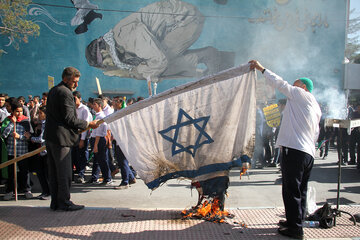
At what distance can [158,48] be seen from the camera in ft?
78.9

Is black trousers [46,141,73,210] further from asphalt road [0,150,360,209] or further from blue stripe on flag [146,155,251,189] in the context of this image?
blue stripe on flag [146,155,251,189]

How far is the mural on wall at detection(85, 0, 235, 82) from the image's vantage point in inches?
922

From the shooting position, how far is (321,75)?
24500 millimetres

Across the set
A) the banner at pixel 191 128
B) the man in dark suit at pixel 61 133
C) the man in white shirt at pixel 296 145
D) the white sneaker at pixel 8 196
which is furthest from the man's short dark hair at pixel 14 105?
the man in white shirt at pixel 296 145

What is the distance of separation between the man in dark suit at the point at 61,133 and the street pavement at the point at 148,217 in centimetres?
32

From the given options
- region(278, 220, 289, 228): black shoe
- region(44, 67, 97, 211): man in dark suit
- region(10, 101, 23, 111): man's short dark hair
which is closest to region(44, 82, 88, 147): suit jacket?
region(44, 67, 97, 211): man in dark suit

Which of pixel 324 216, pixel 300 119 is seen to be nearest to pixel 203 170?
pixel 300 119

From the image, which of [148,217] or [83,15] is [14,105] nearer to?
[148,217]

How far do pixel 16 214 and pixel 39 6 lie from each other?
22073mm

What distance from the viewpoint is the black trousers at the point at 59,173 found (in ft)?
15.0

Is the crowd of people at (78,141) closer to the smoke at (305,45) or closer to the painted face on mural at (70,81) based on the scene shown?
the painted face on mural at (70,81)

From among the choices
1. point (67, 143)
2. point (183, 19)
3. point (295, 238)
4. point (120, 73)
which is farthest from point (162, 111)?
point (183, 19)

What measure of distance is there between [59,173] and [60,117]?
872 millimetres

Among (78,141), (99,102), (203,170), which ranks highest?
(99,102)
